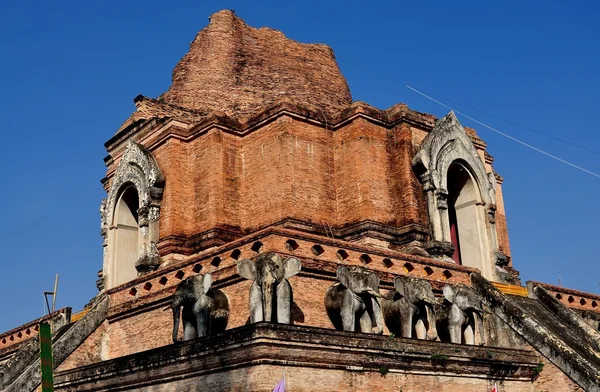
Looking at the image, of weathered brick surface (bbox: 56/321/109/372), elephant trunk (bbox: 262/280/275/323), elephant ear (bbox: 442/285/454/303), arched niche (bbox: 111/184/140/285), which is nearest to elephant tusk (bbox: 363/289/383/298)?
elephant trunk (bbox: 262/280/275/323)

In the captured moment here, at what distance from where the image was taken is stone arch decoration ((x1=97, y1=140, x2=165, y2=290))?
17.3 m

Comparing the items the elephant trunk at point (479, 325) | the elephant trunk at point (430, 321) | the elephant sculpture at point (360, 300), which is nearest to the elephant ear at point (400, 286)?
the elephant trunk at point (430, 321)

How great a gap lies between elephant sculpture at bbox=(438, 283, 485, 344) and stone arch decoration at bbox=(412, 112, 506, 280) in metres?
2.97

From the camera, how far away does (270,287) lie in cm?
1157

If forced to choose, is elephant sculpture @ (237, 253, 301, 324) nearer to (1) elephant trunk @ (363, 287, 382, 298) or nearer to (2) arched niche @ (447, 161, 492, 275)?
(1) elephant trunk @ (363, 287, 382, 298)

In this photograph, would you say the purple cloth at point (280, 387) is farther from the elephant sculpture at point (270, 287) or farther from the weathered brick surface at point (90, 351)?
the weathered brick surface at point (90, 351)

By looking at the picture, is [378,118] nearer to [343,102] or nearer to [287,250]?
[343,102]

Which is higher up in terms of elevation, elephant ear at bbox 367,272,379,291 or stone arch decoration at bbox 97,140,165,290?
stone arch decoration at bbox 97,140,165,290

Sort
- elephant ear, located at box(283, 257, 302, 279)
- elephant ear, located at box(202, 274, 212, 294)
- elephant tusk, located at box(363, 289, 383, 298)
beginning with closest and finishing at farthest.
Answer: elephant ear, located at box(283, 257, 302, 279), elephant tusk, located at box(363, 289, 383, 298), elephant ear, located at box(202, 274, 212, 294)

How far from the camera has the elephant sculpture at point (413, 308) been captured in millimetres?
12625

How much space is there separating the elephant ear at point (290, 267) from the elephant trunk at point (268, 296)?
400mm

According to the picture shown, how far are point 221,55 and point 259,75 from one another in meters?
1.17

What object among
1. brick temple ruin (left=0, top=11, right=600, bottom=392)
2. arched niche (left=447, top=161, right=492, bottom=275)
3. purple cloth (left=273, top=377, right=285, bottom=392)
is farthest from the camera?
arched niche (left=447, top=161, right=492, bottom=275)

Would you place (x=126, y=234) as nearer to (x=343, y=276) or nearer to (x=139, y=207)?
(x=139, y=207)
